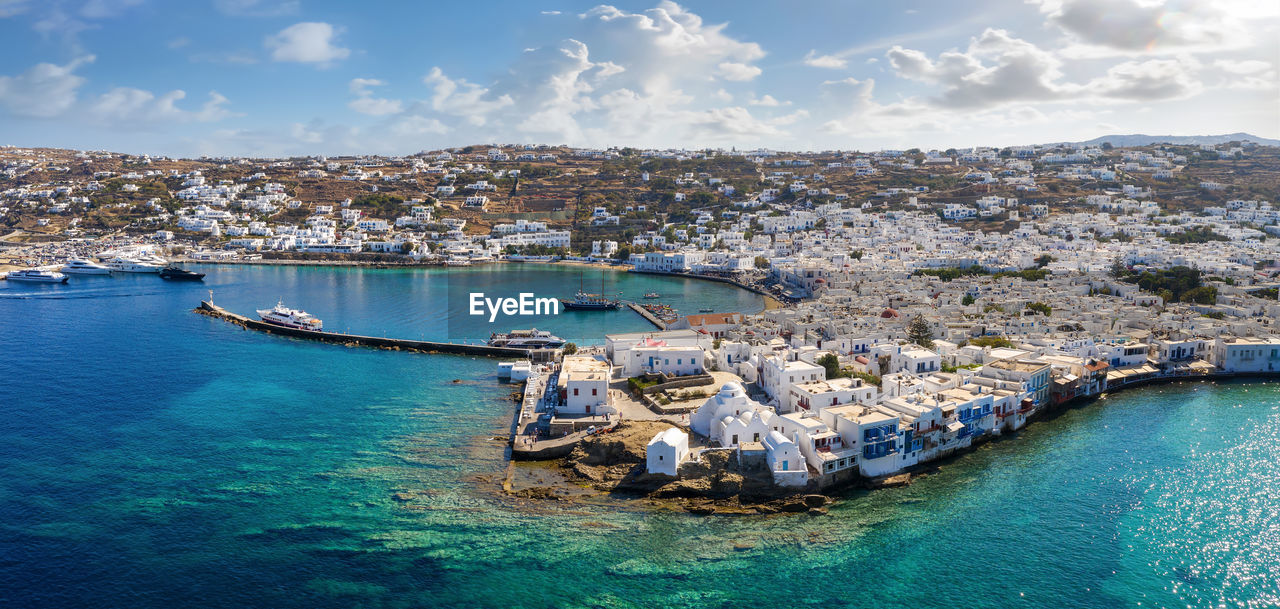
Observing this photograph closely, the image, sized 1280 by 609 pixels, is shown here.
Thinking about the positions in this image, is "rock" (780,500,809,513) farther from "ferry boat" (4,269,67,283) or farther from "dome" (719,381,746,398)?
"ferry boat" (4,269,67,283)

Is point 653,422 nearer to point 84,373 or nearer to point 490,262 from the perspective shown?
point 84,373

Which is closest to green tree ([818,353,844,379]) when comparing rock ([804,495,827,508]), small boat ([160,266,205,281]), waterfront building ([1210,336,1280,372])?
rock ([804,495,827,508])

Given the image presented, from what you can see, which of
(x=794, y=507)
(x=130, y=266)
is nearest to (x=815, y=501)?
(x=794, y=507)

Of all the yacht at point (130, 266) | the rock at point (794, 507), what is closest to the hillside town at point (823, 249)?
the rock at point (794, 507)

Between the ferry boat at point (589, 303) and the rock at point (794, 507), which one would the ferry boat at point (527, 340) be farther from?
the rock at point (794, 507)

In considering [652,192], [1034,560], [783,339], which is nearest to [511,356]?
[783,339]

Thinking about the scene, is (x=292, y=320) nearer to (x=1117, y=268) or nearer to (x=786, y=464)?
(x=786, y=464)

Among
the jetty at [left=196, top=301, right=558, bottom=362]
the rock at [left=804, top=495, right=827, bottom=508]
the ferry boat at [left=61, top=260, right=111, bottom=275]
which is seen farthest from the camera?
the ferry boat at [left=61, top=260, right=111, bottom=275]
